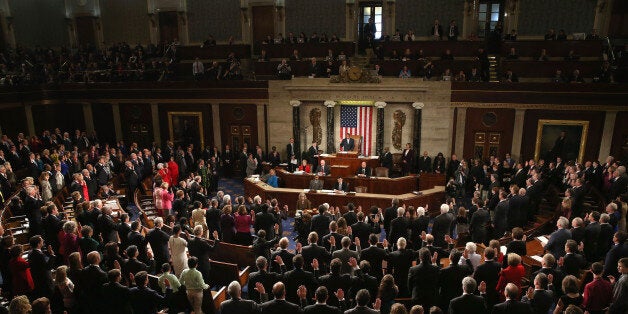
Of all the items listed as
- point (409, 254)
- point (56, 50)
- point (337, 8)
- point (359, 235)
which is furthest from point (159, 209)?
point (56, 50)

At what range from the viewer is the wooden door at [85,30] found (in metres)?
21.9

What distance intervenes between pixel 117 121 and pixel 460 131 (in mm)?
13911

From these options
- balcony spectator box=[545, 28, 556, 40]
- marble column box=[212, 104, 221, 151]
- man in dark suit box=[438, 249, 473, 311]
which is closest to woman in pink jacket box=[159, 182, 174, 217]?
marble column box=[212, 104, 221, 151]

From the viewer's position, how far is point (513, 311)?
190 inches

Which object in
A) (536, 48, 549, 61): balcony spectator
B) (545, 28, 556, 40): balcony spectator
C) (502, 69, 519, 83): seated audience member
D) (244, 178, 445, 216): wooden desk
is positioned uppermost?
(545, 28, 556, 40): balcony spectator

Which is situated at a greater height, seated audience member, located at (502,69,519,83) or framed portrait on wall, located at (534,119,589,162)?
seated audience member, located at (502,69,519,83)

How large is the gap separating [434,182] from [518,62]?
561 centimetres

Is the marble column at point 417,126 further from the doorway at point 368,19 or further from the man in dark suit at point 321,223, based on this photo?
the man in dark suit at point 321,223

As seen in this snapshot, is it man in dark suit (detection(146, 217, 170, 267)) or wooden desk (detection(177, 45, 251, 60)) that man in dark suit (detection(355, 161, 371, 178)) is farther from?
wooden desk (detection(177, 45, 251, 60))

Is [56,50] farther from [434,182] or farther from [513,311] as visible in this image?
[513,311]

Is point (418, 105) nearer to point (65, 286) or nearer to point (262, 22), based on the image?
point (262, 22)

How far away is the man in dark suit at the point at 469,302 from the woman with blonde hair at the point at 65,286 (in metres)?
4.99

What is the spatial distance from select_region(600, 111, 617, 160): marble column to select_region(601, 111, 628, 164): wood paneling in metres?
0.09

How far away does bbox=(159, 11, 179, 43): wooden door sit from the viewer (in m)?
21.0
